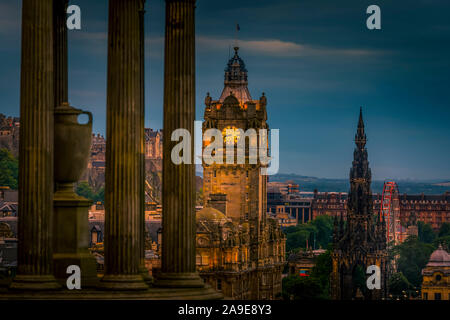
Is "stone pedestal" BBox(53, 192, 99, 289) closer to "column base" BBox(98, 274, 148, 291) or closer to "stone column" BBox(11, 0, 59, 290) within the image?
"column base" BBox(98, 274, 148, 291)

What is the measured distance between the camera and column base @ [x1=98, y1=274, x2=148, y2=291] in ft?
173

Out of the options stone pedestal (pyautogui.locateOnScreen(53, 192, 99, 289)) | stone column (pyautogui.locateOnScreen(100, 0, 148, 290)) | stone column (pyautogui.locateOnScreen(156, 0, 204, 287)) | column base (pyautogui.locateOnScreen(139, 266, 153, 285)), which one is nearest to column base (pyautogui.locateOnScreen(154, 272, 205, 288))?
stone column (pyautogui.locateOnScreen(156, 0, 204, 287))

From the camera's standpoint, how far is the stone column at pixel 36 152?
52062 millimetres

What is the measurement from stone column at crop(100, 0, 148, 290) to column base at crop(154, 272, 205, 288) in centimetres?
154

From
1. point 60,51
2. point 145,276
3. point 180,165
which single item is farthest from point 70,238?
point 60,51

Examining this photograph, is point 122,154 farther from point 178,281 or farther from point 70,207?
point 178,281

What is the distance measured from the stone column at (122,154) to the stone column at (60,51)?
544 cm

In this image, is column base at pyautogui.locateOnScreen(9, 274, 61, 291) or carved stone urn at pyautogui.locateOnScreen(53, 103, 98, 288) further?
carved stone urn at pyautogui.locateOnScreen(53, 103, 98, 288)

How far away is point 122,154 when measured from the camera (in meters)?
53.5

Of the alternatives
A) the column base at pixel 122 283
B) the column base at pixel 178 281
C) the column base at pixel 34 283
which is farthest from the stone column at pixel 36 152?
the column base at pixel 178 281

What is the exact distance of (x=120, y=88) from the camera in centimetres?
5353

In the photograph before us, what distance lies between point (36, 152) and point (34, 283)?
15.1 ft

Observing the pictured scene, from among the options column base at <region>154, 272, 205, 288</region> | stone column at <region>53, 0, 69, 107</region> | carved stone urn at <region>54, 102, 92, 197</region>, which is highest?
stone column at <region>53, 0, 69, 107</region>
